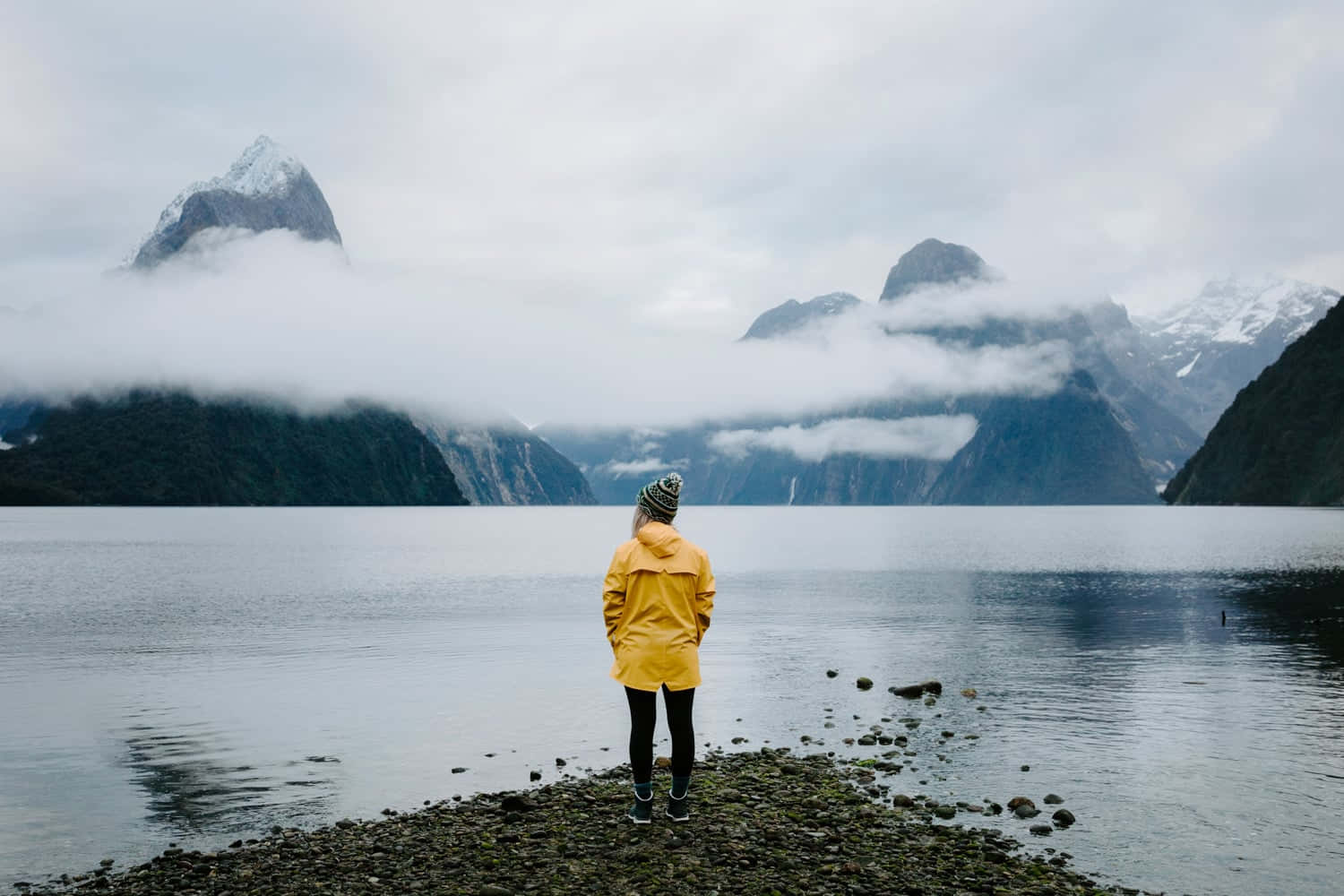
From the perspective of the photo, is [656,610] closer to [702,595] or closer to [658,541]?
[702,595]

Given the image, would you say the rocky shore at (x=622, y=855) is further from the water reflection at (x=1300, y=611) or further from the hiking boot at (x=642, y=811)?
the water reflection at (x=1300, y=611)

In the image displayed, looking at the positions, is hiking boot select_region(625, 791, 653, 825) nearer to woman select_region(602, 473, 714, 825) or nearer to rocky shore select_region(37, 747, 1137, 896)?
rocky shore select_region(37, 747, 1137, 896)

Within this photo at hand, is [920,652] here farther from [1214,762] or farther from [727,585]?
[727,585]

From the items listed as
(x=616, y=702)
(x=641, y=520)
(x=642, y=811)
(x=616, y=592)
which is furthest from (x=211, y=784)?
(x=641, y=520)

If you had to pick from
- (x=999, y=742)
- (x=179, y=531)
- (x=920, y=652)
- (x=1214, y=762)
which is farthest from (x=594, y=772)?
(x=179, y=531)

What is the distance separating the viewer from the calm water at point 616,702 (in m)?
16.9

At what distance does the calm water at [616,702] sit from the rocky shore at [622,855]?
5.35 ft

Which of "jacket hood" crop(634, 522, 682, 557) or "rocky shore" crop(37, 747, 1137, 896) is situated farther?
"jacket hood" crop(634, 522, 682, 557)

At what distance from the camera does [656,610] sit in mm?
13391

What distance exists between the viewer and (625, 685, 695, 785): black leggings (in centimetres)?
1345

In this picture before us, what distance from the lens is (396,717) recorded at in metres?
25.7

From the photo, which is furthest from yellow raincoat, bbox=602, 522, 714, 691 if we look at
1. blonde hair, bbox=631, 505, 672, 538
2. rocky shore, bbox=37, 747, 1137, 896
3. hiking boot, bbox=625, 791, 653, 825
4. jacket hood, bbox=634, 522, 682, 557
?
rocky shore, bbox=37, 747, 1137, 896

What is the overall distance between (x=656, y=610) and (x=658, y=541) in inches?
38.1

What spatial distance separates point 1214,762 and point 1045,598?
4135 cm
